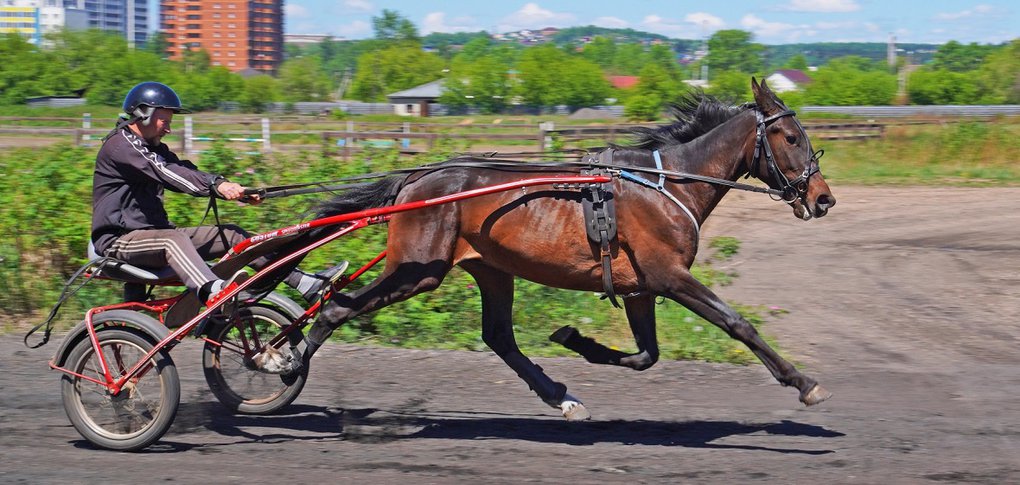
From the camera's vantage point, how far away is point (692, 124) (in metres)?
6.62

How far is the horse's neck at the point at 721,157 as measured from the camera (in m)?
6.35

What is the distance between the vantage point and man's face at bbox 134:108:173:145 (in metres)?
5.88

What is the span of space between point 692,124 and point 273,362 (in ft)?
9.37

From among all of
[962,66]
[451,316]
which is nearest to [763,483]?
[451,316]

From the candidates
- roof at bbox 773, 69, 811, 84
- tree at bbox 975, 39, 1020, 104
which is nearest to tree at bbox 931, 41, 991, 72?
roof at bbox 773, 69, 811, 84

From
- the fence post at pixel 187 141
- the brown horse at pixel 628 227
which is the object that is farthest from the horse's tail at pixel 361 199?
the fence post at pixel 187 141

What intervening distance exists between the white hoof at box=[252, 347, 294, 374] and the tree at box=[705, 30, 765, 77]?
99374mm

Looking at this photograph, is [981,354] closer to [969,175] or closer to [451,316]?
[451,316]

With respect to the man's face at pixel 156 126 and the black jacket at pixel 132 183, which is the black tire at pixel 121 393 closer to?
the black jacket at pixel 132 183

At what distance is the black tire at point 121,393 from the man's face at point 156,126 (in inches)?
38.1

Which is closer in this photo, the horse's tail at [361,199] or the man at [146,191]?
the man at [146,191]

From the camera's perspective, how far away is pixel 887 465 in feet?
18.3

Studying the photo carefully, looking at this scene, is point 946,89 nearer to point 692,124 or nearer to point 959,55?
point 959,55

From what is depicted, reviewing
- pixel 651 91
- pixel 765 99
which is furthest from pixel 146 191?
pixel 651 91
